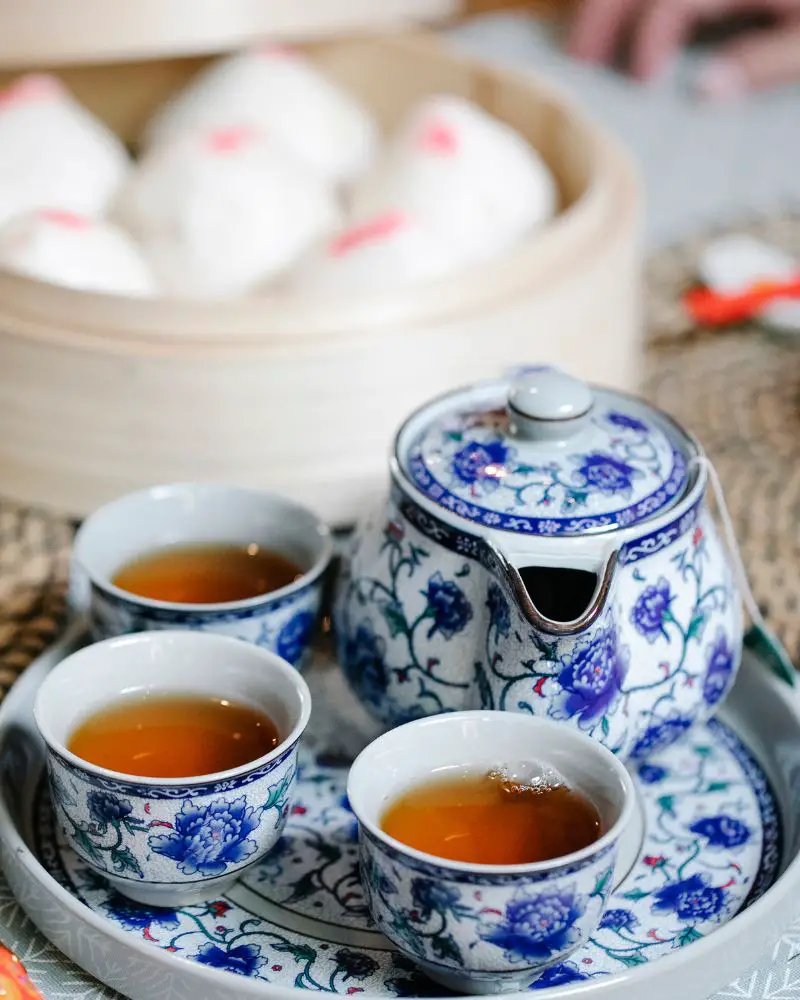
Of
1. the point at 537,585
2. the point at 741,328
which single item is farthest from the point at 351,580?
the point at 741,328

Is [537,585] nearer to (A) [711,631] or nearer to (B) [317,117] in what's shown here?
(A) [711,631]

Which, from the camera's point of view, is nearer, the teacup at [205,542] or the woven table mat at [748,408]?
the teacup at [205,542]

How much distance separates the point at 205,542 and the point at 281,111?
2.57 ft

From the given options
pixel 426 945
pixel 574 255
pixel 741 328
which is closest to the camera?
pixel 426 945

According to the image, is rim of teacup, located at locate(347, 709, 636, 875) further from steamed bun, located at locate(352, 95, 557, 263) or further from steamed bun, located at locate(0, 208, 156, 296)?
steamed bun, located at locate(352, 95, 557, 263)

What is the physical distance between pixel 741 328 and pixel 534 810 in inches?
36.7

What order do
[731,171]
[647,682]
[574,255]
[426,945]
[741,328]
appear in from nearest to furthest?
[426,945]
[647,682]
[574,255]
[741,328]
[731,171]

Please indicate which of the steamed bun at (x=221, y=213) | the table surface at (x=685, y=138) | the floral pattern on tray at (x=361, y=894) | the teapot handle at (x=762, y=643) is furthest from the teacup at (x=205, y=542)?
the table surface at (x=685, y=138)

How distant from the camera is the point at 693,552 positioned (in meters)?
0.77

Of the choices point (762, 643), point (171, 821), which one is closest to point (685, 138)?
point (762, 643)

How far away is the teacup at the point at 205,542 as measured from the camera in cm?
82

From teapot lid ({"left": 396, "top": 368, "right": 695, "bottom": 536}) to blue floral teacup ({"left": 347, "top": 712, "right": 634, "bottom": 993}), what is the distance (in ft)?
0.37

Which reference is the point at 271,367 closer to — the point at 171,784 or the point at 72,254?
the point at 72,254

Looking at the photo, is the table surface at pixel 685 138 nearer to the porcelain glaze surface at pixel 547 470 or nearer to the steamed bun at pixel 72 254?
the steamed bun at pixel 72 254
